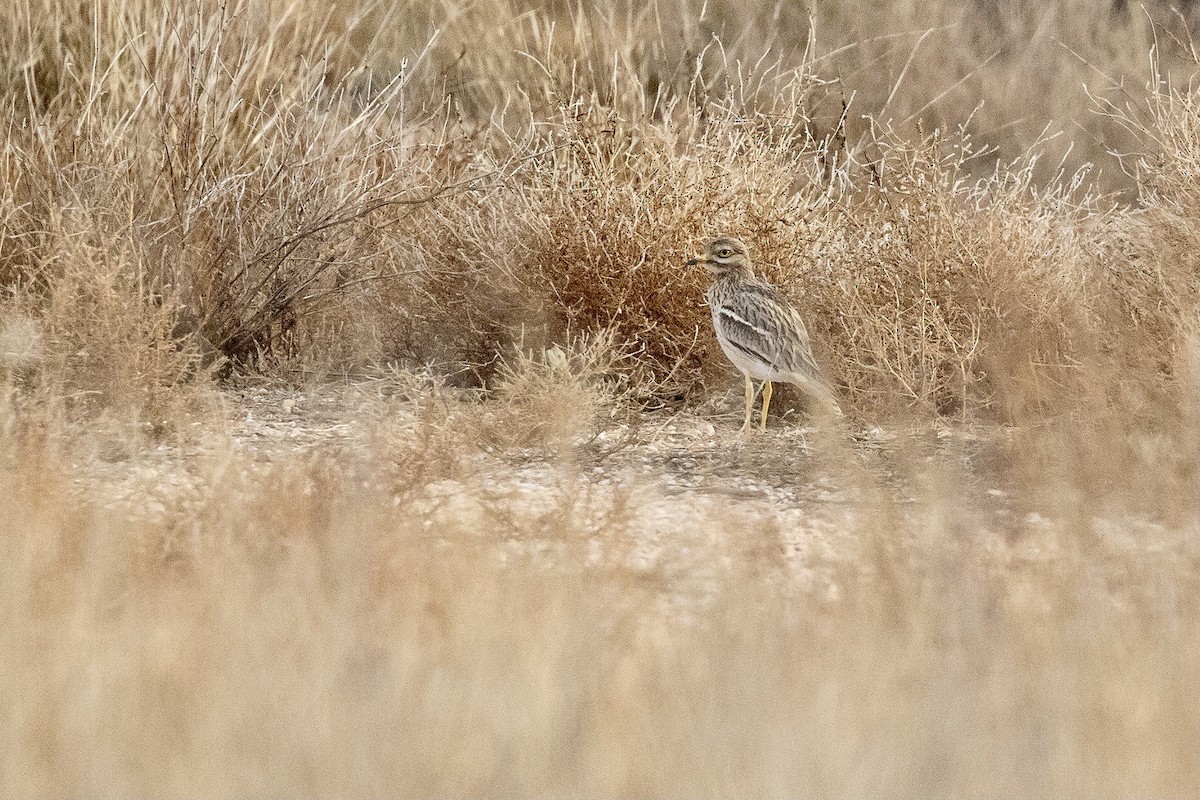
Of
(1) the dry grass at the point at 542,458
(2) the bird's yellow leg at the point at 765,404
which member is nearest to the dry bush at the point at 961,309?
(1) the dry grass at the point at 542,458

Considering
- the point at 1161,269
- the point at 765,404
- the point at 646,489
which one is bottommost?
the point at 765,404

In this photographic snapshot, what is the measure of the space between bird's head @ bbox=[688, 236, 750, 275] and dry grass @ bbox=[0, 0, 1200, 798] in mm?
330

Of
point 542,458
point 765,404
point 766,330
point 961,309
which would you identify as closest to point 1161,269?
point 961,309

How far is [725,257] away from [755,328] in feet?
1.31

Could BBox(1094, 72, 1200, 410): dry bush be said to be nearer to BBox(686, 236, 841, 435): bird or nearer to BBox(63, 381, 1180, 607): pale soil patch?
BBox(63, 381, 1180, 607): pale soil patch

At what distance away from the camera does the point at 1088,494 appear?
4633mm

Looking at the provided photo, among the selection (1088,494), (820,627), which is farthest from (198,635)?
(1088,494)

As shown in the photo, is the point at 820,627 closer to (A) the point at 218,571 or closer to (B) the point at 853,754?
(B) the point at 853,754

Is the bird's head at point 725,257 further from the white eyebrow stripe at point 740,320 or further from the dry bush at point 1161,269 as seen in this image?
the dry bush at point 1161,269

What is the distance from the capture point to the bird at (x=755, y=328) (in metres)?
5.63

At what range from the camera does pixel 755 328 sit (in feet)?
18.6

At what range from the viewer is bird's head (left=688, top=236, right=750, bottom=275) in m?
5.89

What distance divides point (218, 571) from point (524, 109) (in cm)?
474

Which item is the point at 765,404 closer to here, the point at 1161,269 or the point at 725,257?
the point at 725,257
